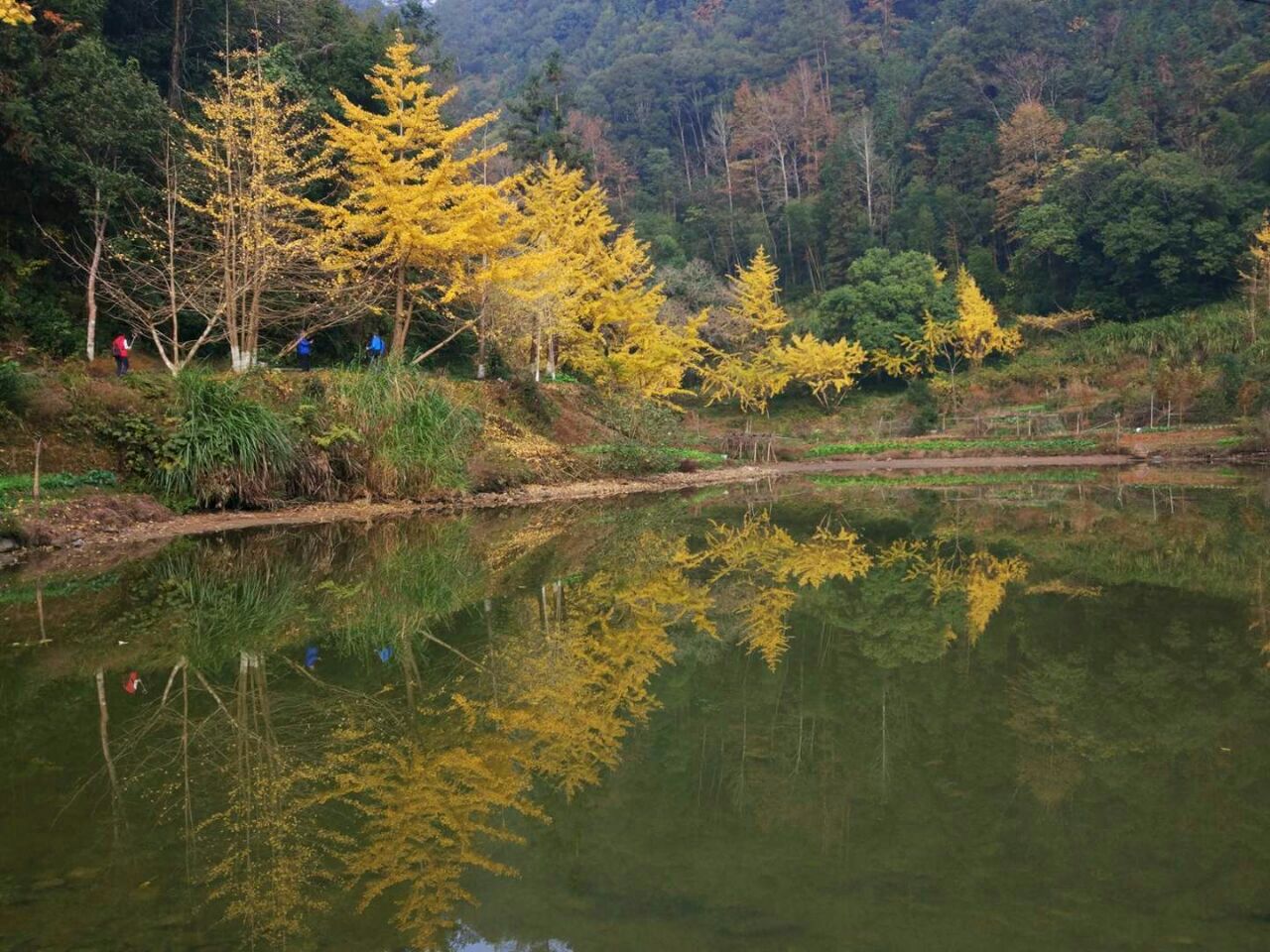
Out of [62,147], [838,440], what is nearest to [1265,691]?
[62,147]

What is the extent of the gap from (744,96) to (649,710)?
8387cm

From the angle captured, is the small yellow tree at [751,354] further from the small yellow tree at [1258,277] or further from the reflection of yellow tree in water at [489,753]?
the reflection of yellow tree in water at [489,753]

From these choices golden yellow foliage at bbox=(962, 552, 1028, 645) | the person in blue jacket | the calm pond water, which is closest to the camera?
the calm pond water

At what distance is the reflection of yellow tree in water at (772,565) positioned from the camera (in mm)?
8922

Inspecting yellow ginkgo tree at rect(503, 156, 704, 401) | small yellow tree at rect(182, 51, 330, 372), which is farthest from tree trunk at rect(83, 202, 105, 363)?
yellow ginkgo tree at rect(503, 156, 704, 401)

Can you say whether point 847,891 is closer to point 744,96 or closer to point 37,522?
point 37,522

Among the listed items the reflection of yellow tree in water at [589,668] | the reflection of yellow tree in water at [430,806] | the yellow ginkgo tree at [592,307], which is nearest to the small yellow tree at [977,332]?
the yellow ginkgo tree at [592,307]

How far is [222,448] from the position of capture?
667 inches

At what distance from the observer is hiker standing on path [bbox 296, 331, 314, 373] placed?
77.5 feet

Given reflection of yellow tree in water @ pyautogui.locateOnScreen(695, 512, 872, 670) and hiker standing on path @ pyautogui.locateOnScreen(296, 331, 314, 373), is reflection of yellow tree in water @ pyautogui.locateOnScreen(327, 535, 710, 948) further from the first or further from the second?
hiker standing on path @ pyautogui.locateOnScreen(296, 331, 314, 373)

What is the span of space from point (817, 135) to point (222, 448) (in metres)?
70.5

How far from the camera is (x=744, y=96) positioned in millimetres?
82688

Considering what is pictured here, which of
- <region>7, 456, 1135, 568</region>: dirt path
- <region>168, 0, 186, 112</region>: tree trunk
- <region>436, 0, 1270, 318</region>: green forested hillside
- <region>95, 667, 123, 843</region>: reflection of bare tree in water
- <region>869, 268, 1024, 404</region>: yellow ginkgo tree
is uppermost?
<region>436, 0, 1270, 318</region>: green forested hillside

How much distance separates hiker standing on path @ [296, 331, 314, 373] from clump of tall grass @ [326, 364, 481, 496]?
3953mm
